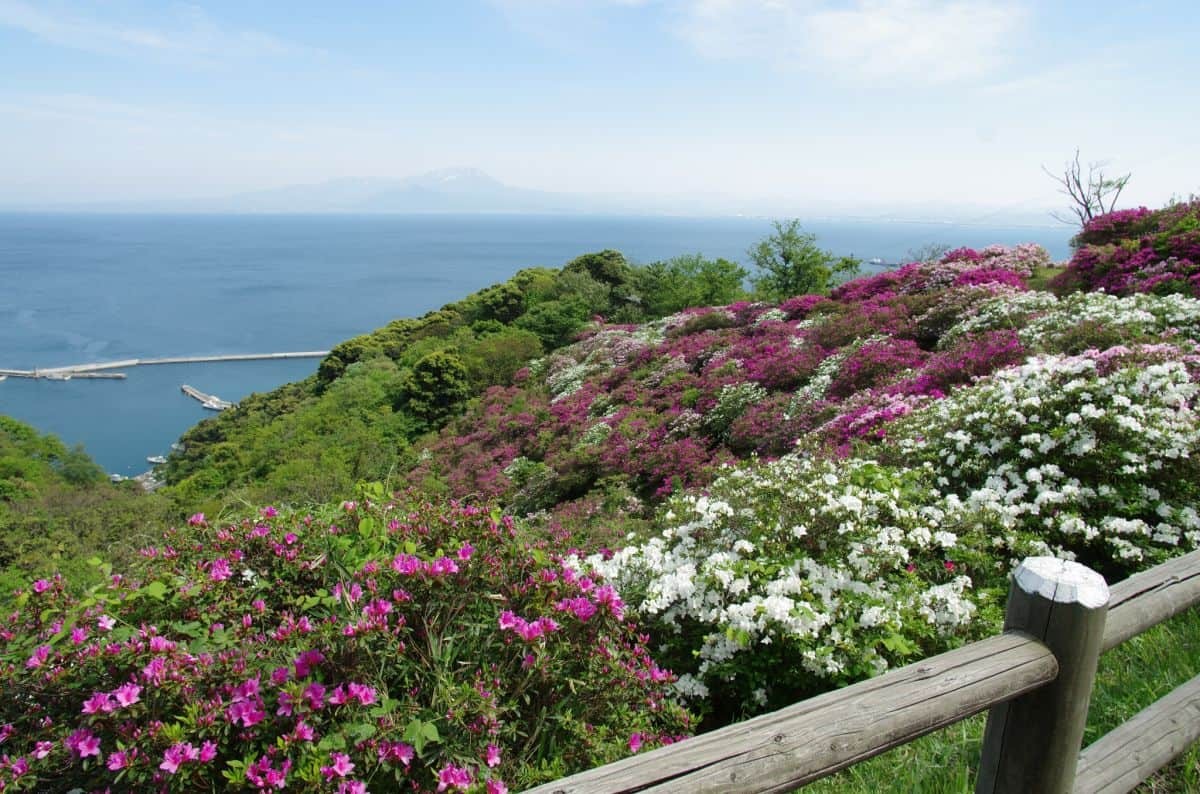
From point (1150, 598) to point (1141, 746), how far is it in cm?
58

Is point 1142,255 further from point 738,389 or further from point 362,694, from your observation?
point 362,694

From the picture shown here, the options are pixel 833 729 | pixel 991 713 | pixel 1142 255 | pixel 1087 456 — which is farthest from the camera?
pixel 1142 255

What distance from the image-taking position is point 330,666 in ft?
7.57

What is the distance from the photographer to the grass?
2.49 meters

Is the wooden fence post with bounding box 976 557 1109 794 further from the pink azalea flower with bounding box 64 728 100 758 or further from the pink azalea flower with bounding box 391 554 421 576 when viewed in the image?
the pink azalea flower with bounding box 64 728 100 758

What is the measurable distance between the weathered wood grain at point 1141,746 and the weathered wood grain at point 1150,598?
0.45 m

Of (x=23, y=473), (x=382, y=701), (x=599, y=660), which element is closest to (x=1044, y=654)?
(x=599, y=660)

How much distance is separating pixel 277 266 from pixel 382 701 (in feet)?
686

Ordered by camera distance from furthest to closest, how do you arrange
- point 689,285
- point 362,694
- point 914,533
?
point 689,285, point 914,533, point 362,694

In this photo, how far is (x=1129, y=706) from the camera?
2.95 m

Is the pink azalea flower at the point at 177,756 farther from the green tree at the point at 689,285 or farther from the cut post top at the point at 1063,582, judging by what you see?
the green tree at the point at 689,285

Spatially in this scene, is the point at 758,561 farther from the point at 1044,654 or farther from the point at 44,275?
the point at 44,275

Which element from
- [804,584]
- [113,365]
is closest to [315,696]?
[804,584]

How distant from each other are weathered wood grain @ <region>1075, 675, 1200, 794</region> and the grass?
269 millimetres
